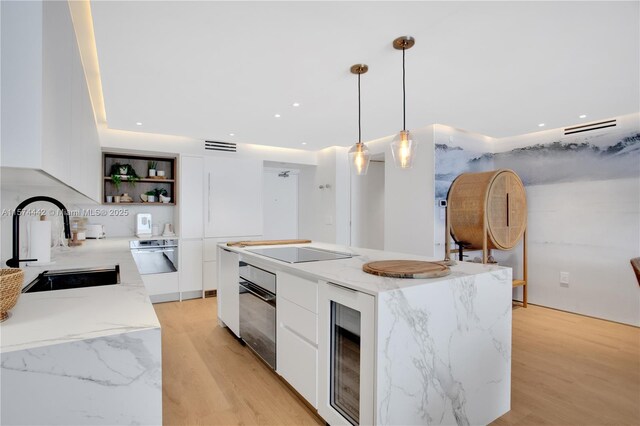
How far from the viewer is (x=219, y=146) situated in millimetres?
4742

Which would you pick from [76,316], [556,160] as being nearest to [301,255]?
[76,316]

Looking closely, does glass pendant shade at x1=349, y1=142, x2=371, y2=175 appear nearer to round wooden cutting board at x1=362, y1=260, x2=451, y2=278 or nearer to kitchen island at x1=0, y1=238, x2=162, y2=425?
round wooden cutting board at x1=362, y1=260, x2=451, y2=278

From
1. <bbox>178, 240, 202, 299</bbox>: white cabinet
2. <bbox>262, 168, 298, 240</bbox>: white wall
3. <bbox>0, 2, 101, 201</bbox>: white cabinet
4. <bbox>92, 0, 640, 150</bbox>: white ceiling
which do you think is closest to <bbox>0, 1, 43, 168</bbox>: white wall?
<bbox>0, 2, 101, 201</bbox>: white cabinet

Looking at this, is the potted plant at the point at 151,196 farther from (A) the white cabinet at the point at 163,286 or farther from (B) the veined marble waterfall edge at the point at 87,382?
(B) the veined marble waterfall edge at the point at 87,382

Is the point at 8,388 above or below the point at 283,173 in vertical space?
below

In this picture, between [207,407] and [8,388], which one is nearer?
[8,388]

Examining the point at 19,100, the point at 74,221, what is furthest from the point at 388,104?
the point at 74,221

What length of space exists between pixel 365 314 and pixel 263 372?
1412 mm

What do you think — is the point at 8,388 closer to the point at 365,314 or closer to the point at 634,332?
the point at 365,314

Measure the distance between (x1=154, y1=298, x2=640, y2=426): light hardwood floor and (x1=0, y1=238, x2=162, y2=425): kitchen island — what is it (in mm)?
1217

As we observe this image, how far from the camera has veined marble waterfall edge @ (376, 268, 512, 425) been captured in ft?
4.75

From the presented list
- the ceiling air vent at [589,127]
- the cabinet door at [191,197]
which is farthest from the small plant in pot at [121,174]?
the ceiling air vent at [589,127]

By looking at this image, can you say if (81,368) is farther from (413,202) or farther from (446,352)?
(413,202)

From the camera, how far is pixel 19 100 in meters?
0.86
